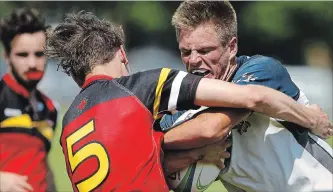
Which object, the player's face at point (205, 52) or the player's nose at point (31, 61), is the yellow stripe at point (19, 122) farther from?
the player's face at point (205, 52)

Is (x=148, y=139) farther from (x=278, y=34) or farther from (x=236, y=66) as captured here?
(x=278, y=34)

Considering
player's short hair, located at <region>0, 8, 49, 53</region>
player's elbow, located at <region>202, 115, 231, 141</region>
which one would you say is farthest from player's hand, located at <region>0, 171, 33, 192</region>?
player's elbow, located at <region>202, 115, 231, 141</region>

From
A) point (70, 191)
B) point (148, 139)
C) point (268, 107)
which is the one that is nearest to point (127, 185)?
point (148, 139)

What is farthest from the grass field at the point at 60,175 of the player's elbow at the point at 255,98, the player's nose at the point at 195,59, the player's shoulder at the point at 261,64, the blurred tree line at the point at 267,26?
the blurred tree line at the point at 267,26

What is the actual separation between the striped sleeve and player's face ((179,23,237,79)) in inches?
21.2

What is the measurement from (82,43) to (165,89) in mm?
571

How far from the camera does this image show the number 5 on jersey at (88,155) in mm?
3656

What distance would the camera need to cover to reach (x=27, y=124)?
6.50 m

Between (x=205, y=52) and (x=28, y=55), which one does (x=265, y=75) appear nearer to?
(x=205, y=52)

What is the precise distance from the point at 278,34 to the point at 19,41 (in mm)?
19891

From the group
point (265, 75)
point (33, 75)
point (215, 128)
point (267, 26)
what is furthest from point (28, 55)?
point (267, 26)

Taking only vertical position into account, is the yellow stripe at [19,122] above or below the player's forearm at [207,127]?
below

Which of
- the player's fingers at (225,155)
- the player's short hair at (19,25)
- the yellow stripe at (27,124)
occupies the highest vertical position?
the player's fingers at (225,155)

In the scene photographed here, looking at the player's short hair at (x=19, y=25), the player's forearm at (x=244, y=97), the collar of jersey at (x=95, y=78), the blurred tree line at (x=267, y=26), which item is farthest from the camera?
the blurred tree line at (x=267, y=26)
